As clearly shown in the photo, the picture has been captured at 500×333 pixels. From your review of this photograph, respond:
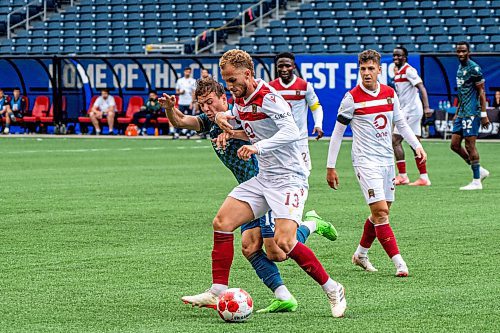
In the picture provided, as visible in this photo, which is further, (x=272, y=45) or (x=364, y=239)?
(x=272, y=45)

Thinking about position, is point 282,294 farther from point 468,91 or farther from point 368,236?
point 468,91

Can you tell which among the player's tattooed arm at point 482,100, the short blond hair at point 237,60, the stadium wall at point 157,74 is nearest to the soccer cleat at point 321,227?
the short blond hair at point 237,60

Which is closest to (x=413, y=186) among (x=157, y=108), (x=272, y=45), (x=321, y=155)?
(x=321, y=155)

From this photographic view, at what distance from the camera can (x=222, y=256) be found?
7945 millimetres

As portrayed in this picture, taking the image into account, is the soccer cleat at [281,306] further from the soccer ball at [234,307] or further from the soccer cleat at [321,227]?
the soccer cleat at [321,227]

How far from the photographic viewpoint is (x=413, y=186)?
18844mm

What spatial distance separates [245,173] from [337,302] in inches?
54.3

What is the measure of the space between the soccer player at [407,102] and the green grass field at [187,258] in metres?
0.64

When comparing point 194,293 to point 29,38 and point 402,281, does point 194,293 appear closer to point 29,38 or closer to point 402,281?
point 402,281

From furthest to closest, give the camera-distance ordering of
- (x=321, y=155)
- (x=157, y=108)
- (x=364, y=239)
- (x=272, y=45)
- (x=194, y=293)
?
(x=272, y=45)
(x=157, y=108)
(x=321, y=155)
(x=364, y=239)
(x=194, y=293)

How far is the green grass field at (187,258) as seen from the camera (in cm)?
759

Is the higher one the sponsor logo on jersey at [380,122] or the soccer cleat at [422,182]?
the sponsor logo on jersey at [380,122]

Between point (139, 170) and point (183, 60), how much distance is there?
1519cm

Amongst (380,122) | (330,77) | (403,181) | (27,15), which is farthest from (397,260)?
(27,15)
